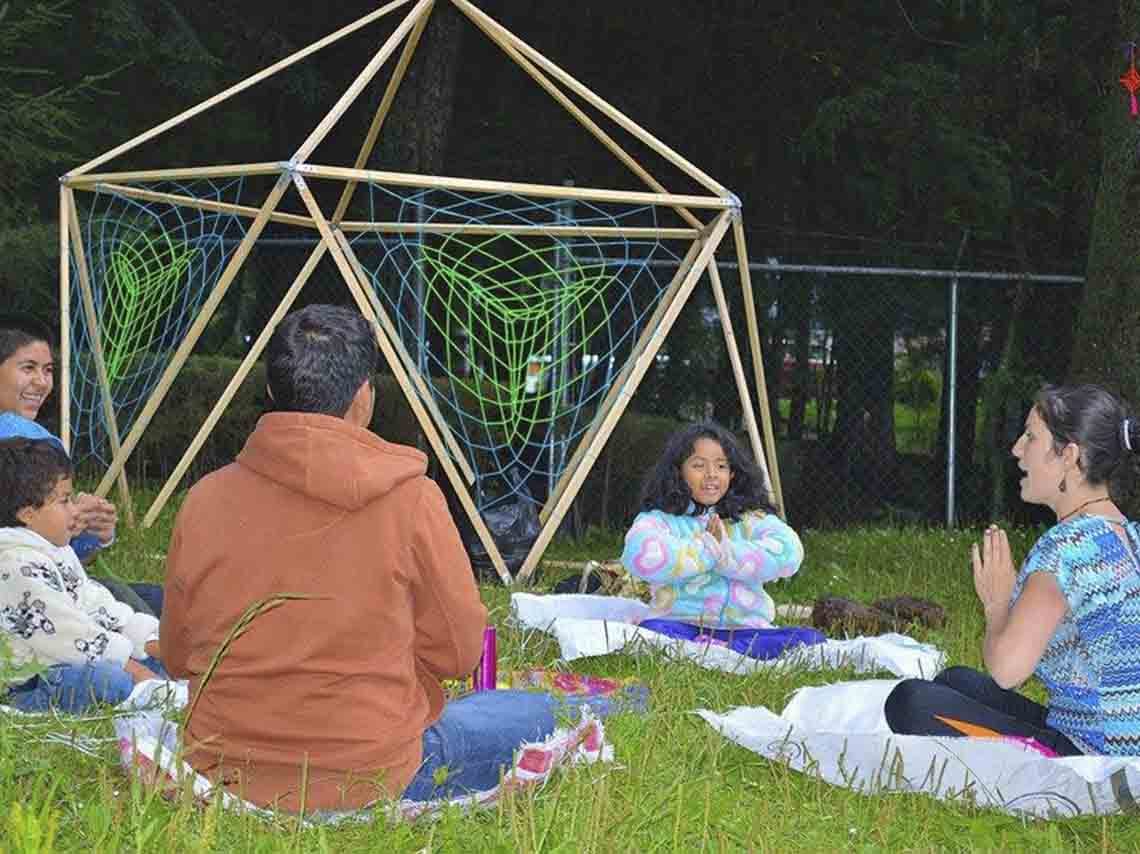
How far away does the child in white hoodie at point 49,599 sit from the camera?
4414mm

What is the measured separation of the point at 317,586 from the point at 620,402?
4038 millimetres

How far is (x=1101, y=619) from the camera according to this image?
388 centimetres

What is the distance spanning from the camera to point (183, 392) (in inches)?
440

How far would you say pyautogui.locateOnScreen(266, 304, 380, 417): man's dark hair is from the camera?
3.37m

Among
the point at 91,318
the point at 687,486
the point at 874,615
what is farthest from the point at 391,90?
the point at 874,615

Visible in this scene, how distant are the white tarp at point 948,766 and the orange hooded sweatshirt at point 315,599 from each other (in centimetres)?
114

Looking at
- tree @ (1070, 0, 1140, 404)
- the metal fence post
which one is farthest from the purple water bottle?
the metal fence post

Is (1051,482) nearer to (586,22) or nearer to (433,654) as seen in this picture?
(433,654)

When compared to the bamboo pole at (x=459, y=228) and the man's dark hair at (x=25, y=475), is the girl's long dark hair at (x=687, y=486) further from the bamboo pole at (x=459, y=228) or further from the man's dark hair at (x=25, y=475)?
the man's dark hair at (x=25, y=475)

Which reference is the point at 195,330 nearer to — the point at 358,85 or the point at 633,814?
the point at 358,85

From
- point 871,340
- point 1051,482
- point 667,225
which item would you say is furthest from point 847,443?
point 1051,482

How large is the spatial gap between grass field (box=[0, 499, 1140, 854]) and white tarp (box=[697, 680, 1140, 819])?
0.14ft

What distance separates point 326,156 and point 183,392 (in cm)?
264

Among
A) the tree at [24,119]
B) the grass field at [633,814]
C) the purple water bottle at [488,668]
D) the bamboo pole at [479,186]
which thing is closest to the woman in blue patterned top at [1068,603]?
the grass field at [633,814]
